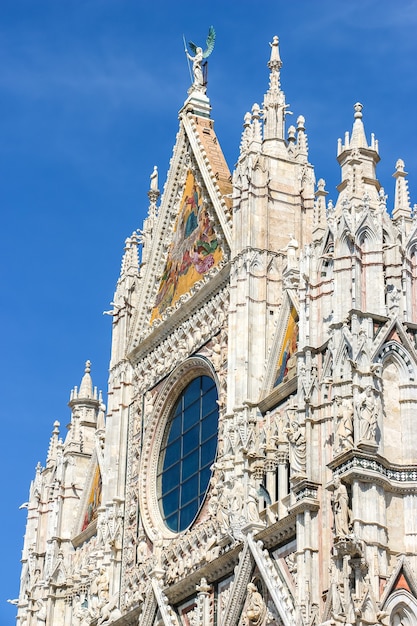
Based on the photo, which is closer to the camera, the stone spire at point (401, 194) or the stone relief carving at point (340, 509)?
the stone relief carving at point (340, 509)

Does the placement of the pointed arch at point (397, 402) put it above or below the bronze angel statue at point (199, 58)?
below

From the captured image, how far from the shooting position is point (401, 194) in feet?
86.2

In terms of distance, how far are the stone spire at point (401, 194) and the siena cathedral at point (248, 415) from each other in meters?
0.03

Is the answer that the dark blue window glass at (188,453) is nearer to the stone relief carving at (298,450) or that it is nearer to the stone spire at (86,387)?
the stone relief carving at (298,450)

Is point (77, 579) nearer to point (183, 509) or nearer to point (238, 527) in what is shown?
point (183, 509)

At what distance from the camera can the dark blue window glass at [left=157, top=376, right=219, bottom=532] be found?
29.0 m

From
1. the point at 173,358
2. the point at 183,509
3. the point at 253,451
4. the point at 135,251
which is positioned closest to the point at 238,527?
the point at 253,451

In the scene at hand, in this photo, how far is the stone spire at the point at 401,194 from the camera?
1023 inches

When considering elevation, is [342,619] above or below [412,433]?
below

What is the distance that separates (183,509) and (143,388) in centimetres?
374

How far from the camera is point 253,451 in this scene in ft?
86.7

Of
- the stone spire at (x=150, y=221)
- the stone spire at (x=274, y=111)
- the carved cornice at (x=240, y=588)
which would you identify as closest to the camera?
the carved cornice at (x=240, y=588)

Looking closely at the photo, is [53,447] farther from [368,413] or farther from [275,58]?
[368,413]

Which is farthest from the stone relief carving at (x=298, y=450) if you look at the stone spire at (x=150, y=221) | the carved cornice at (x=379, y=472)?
the stone spire at (x=150, y=221)
